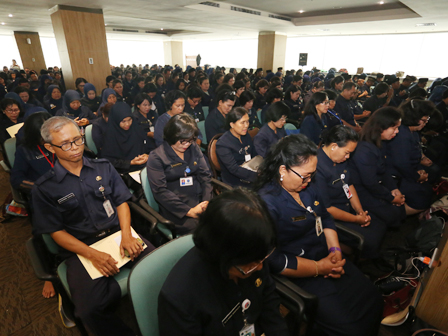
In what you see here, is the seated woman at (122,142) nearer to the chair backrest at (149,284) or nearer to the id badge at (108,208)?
the id badge at (108,208)

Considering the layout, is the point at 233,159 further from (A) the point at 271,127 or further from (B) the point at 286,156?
(B) the point at 286,156

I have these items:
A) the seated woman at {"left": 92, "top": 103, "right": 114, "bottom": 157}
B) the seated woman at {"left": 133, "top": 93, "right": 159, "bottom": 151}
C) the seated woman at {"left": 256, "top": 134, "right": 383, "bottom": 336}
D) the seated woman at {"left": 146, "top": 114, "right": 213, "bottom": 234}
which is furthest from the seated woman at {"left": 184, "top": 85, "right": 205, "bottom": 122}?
the seated woman at {"left": 256, "top": 134, "right": 383, "bottom": 336}

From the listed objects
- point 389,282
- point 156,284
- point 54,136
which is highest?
point 54,136

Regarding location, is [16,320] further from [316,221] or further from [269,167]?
[316,221]

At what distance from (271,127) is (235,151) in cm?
60

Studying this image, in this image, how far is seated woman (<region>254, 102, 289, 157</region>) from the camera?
2.94m

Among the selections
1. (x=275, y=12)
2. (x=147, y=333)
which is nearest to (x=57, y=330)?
(x=147, y=333)

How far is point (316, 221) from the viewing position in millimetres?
1611

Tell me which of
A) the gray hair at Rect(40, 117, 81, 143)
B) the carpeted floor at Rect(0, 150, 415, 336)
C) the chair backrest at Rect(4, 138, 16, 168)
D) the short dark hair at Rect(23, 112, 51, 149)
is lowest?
the carpeted floor at Rect(0, 150, 415, 336)

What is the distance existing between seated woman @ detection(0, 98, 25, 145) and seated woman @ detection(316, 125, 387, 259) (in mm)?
→ 4116

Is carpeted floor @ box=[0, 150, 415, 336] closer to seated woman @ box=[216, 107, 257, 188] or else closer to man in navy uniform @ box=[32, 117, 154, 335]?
man in navy uniform @ box=[32, 117, 154, 335]

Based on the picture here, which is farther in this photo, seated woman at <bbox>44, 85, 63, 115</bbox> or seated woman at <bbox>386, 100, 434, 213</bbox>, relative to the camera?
seated woman at <bbox>44, 85, 63, 115</bbox>

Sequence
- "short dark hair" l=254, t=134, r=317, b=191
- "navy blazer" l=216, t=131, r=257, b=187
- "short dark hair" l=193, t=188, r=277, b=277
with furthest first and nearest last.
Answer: "navy blazer" l=216, t=131, r=257, b=187 < "short dark hair" l=254, t=134, r=317, b=191 < "short dark hair" l=193, t=188, r=277, b=277

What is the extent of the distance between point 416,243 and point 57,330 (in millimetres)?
3052
